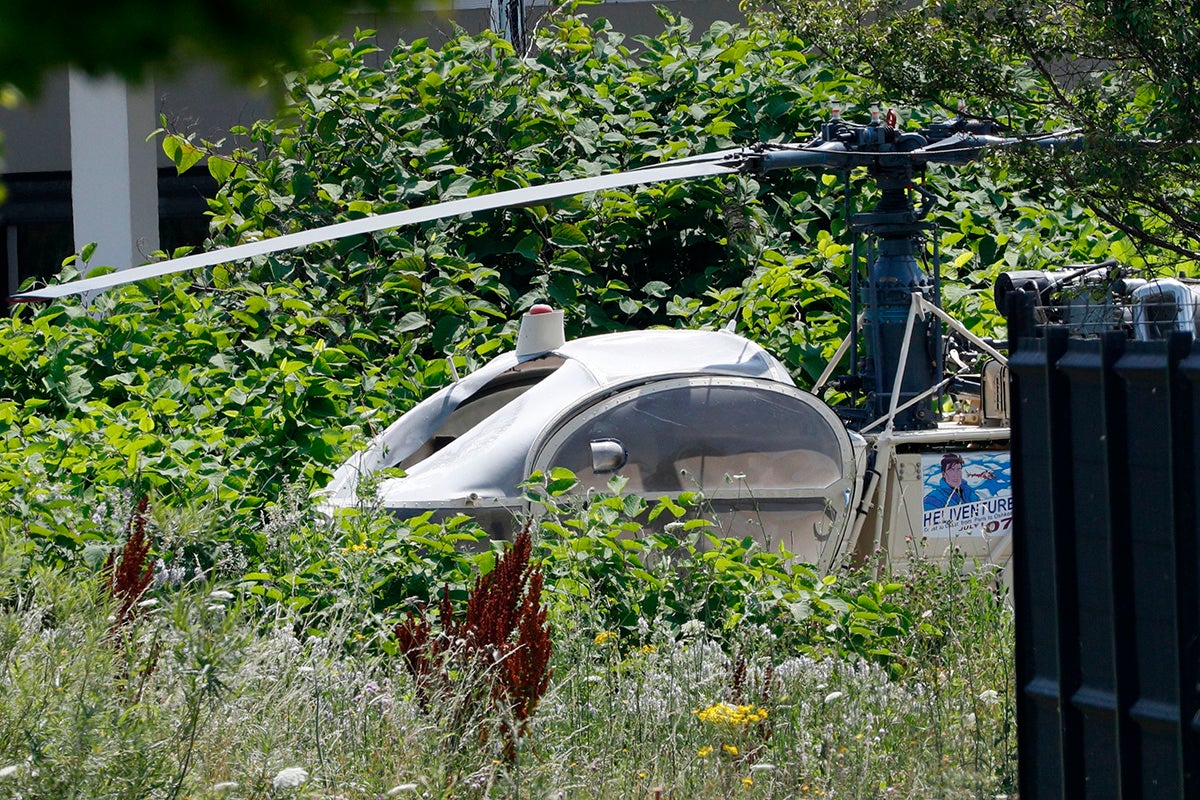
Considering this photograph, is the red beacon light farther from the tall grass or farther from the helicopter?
the tall grass

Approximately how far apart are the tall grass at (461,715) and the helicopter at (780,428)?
3.24 ft

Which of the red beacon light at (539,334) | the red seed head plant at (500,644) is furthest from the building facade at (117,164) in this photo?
the red seed head plant at (500,644)

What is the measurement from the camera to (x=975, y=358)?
681 cm

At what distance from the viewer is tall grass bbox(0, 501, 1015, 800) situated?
10.3ft

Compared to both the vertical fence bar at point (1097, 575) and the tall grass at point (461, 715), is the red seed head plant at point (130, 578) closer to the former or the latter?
the tall grass at point (461, 715)

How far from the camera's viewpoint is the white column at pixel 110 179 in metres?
11.1

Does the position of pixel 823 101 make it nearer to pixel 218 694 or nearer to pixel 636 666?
pixel 636 666

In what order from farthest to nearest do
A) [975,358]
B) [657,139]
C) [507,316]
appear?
[657,139], [507,316], [975,358]

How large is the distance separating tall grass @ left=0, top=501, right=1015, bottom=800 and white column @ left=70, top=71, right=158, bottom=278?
7.13 meters

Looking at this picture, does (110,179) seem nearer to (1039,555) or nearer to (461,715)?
(461,715)

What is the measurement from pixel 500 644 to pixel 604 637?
0.92 meters

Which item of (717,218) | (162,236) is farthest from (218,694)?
(162,236)

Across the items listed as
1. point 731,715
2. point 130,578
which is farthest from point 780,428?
point 130,578

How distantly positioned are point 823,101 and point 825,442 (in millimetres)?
5392
